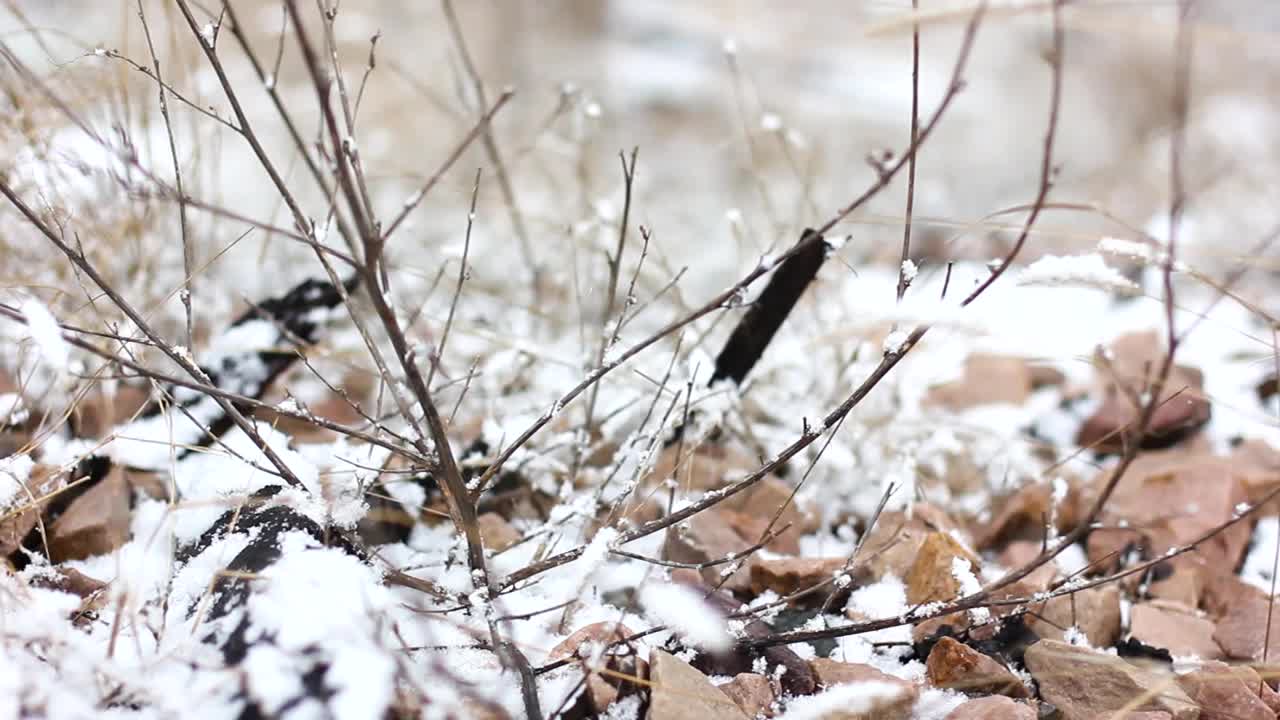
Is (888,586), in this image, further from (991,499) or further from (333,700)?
(333,700)

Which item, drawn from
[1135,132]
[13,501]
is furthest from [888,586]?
[1135,132]

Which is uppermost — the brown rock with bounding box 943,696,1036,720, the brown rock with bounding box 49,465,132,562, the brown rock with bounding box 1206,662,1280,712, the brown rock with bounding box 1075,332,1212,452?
the brown rock with bounding box 49,465,132,562

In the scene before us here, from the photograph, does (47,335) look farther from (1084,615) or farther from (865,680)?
(1084,615)

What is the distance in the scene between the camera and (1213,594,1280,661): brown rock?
41.5 inches

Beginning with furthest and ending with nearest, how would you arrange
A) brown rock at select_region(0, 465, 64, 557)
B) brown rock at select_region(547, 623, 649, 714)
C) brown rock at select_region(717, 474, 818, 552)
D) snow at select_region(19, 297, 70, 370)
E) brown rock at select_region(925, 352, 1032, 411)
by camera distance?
brown rock at select_region(925, 352, 1032, 411) → brown rock at select_region(717, 474, 818, 552) → brown rock at select_region(0, 465, 64, 557) → brown rock at select_region(547, 623, 649, 714) → snow at select_region(19, 297, 70, 370)

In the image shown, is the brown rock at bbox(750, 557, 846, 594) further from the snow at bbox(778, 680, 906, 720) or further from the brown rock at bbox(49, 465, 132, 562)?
the brown rock at bbox(49, 465, 132, 562)

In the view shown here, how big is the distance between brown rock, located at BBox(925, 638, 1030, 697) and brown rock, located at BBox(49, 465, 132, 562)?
2.81ft

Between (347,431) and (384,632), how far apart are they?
172 millimetres

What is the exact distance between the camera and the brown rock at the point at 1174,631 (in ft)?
3.56

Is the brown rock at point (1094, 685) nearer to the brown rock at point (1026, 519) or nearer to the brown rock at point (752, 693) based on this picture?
the brown rock at point (752, 693)

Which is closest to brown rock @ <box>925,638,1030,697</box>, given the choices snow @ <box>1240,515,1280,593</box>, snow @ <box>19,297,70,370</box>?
snow @ <box>1240,515,1280,593</box>

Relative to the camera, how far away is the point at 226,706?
0.74m

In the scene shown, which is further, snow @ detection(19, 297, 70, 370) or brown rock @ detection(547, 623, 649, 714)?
brown rock @ detection(547, 623, 649, 714)

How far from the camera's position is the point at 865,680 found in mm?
907
